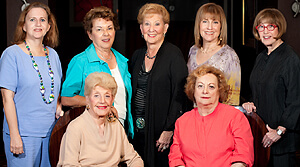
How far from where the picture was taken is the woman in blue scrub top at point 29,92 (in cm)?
253

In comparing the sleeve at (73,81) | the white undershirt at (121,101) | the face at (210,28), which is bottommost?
the white undershirt at (121,101)

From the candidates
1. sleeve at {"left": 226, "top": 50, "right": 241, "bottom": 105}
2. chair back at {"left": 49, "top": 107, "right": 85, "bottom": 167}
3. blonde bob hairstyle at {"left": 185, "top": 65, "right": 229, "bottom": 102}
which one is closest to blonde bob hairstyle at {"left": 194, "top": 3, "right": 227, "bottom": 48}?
sleeve at {"left": 226, "top": 50, "right": 241, "bottom": 105}

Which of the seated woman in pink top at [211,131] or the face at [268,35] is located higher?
the face at [268,35]

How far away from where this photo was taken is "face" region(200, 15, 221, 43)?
2881 mm

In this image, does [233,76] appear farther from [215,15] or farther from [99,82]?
[99,82]

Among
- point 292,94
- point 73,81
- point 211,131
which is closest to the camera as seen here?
point 211,131

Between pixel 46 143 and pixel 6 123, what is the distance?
0.29 m

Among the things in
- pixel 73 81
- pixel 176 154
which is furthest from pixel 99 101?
pixel 176 154

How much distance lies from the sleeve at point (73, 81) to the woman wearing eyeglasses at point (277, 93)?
3.79ft

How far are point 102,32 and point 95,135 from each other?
83cm

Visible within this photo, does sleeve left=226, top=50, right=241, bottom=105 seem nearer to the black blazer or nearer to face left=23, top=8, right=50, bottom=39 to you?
the black blazer

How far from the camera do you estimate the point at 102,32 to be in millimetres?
2820

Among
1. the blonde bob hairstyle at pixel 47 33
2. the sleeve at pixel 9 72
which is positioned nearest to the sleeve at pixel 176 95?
the blonde bob hairstyle at pixel 47 33

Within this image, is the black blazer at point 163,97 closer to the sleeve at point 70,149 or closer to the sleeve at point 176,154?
the sleeve at point 176,154
